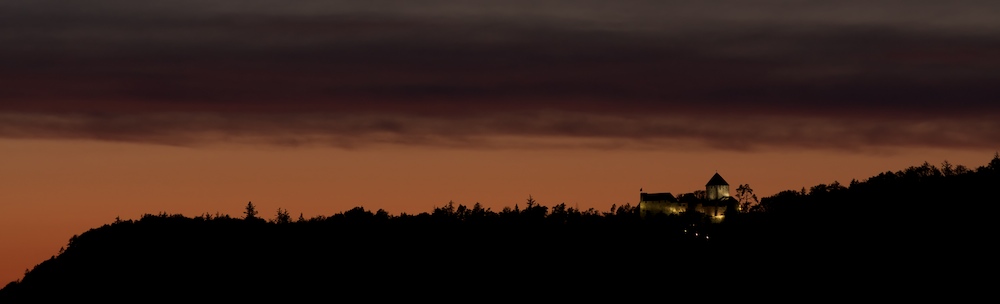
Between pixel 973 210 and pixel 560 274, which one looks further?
pixel 560 274

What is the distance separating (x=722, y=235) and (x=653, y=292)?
48.2 ft

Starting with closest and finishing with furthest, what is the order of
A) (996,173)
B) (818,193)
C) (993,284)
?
(993,284)
(996,173)
(818,193)

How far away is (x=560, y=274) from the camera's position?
19912 centimetres

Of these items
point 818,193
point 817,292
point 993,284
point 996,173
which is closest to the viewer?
point 993,284

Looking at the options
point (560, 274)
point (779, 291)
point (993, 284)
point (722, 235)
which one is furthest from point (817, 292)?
point (560, 274)

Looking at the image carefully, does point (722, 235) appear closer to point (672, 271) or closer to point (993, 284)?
point (672, 271)

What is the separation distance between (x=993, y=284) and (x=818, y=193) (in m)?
50.3

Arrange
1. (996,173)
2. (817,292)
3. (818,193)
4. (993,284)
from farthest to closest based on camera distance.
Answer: (818,193)
(996,173)
(817,292)
(993,284)

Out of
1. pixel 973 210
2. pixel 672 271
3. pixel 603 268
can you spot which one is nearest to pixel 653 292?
Result: pixel 672 271

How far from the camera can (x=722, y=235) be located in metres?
187

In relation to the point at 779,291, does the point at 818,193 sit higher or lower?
higher

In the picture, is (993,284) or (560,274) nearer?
(993,284)

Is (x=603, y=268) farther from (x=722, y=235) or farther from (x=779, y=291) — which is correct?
(x=779, y=291)

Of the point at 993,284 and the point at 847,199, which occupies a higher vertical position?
the point at 847,199
